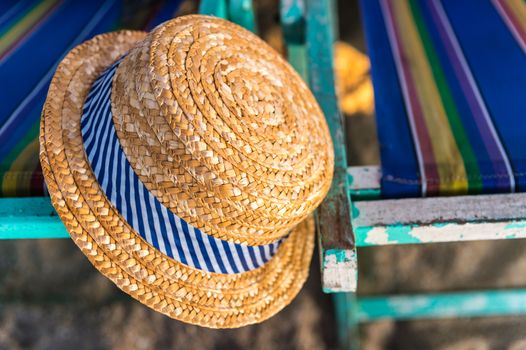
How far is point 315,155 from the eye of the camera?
33.2 inches

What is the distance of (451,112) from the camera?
105cm

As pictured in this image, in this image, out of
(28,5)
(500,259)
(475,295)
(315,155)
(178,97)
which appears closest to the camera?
(178,97)

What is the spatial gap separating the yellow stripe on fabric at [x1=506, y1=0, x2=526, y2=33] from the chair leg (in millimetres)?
1053

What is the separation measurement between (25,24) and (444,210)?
1.12 metres

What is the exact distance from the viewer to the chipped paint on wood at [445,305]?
173cm

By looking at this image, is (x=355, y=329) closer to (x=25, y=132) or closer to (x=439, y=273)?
(x=439, y=273)

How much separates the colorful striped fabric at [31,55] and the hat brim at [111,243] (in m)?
0.15

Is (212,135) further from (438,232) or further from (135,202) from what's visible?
(438,232)

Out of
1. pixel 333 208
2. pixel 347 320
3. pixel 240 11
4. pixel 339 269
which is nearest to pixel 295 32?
pixel 240 11

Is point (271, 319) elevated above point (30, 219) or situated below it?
below

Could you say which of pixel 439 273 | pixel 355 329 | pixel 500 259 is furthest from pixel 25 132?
pixel 500 259

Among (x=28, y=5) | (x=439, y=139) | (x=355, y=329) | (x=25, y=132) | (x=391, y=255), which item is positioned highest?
(x=28, y=5)

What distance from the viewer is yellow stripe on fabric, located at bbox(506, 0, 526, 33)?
1201 mm

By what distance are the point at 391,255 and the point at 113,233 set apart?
1.48 meters
